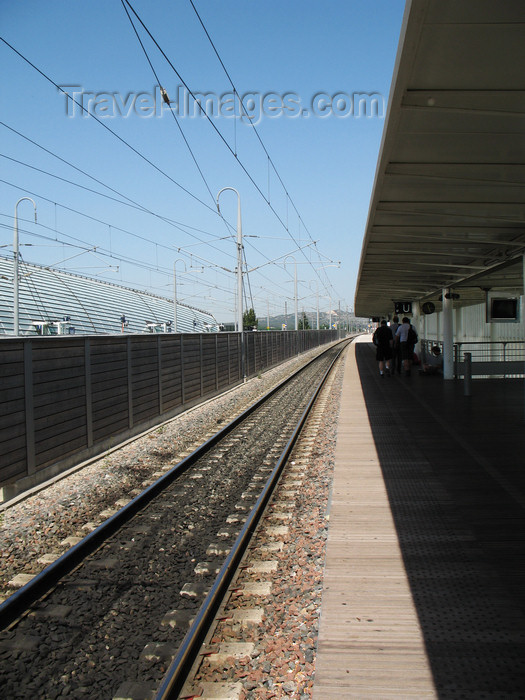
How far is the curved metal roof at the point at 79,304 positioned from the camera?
163 ft

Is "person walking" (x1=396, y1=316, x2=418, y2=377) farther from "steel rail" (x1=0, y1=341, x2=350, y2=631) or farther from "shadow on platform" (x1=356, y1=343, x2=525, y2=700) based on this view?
"steel rail" (x1=0, y1=341, x2=350, y2=631)

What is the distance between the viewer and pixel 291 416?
13.0m

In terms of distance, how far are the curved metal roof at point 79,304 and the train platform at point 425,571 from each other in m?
37.0

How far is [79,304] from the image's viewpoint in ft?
208

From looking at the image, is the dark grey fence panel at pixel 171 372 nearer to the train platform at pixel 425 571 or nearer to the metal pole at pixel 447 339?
the train platform at pixel 425 571

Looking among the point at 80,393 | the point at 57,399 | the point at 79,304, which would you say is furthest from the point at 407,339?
the point at 79,304

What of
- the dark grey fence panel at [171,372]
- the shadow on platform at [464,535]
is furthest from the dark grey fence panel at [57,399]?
the shadow on platform at [464,535]

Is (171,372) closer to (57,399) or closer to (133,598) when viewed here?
(57,399)

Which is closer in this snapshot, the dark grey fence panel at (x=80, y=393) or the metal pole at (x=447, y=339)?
the dark grey fence panel at (x=80, y=393)

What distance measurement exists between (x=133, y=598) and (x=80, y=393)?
482 centimetres

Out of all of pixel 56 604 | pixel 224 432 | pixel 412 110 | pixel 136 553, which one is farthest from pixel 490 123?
pixel 224 432

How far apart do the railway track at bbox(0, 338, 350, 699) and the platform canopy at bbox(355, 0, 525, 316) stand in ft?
12.4

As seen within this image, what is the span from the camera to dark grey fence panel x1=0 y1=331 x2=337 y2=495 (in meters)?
6.71

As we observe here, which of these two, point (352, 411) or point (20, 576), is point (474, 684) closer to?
point (20, 576)
